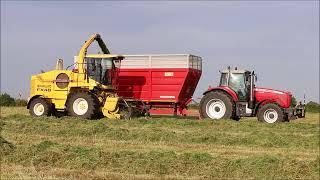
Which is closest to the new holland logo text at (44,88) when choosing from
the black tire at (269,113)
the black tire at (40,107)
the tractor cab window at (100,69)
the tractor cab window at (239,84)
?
the black tire at (40,107)

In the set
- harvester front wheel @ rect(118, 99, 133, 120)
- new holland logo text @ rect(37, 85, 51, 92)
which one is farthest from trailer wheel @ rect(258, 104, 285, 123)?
new holland logo text @ rect(37, 85, 51, 92)

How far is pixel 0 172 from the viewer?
7590 millimetres

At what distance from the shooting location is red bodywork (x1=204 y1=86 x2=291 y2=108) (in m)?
16.4

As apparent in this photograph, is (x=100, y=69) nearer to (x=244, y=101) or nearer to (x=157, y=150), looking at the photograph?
(x=244, y=101)

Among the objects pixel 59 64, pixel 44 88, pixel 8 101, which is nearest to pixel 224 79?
pixel 59 64

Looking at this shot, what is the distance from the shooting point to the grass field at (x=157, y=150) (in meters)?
7.85

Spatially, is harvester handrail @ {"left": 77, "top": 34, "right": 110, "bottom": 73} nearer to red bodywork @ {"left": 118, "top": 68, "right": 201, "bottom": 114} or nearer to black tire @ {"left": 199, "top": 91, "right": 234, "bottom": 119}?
red bodywork @ {"left": 118, "top": 68, "right": 201, "bottom": 114}

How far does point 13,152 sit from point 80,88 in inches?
319

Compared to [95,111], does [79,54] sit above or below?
above

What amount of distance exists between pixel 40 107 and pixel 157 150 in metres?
8.24

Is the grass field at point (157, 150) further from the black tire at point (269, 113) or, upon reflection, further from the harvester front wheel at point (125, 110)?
the black tire at point (269, 113)

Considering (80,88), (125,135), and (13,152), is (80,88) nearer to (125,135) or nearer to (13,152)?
(125,135)

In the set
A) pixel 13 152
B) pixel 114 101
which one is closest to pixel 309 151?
pixel 13 152

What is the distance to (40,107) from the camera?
17172 mm
